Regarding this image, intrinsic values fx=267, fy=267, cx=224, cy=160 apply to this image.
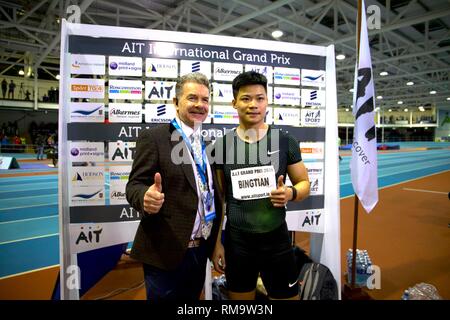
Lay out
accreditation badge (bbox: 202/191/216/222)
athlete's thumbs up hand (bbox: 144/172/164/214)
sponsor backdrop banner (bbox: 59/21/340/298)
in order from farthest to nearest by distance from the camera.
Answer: sponsor backdrop banner (bbox: 59/21/340/298), accreditation badge (bbox: 202/191/216/222), athlete's thumbs up hand (bbox: 144/172/164/214)

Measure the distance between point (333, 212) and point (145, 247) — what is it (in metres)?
2.15

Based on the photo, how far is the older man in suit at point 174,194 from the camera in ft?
5.08

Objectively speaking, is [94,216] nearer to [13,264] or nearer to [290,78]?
[13,264]

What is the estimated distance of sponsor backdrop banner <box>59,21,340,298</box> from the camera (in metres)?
2.46

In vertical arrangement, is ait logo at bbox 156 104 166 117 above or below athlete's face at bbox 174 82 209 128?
above

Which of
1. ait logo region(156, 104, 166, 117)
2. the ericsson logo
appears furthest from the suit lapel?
the ericsson logo

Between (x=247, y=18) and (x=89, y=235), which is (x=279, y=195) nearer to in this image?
(x=89, y=235)

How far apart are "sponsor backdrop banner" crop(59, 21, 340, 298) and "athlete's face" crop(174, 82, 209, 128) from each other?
106 cm

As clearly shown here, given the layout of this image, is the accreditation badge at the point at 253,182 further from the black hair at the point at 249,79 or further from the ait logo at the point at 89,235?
the ait logo at the point at 89,235

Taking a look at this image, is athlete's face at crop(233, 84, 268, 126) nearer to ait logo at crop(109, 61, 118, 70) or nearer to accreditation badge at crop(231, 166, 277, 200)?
accreditation badge at crop(231, 166, 277, 200)

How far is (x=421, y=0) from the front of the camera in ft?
27.5

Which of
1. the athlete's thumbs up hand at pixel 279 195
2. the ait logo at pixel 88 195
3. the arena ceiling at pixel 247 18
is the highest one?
the arena ceiling at pixel 247 18

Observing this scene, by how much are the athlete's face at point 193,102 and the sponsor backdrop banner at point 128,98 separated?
1.06m

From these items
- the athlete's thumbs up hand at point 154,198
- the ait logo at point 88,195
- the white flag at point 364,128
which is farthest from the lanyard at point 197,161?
the white flag at point 364,128
